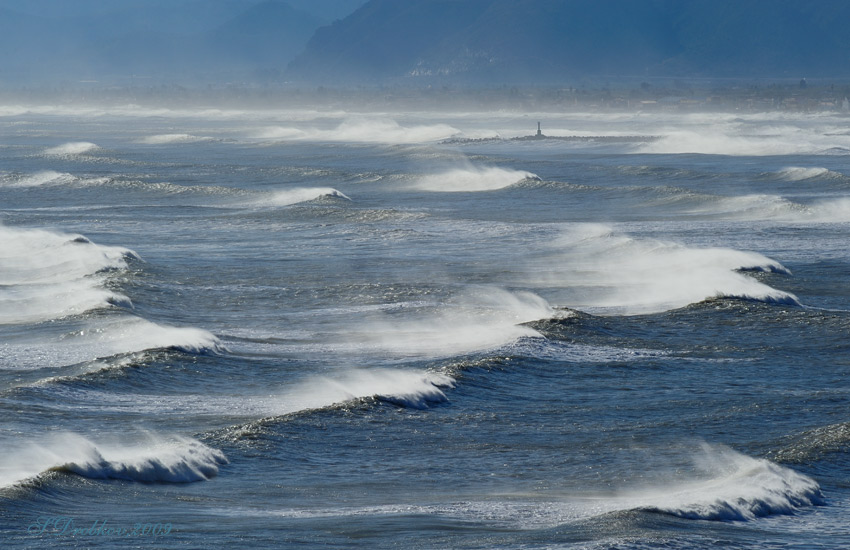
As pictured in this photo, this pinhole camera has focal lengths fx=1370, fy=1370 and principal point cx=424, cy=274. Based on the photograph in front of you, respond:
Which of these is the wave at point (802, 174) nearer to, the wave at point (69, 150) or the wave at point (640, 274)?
the wave at point (640, 274)

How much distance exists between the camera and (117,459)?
1370cm

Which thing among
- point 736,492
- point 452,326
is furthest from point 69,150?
point 736,492

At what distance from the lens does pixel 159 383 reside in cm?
1750

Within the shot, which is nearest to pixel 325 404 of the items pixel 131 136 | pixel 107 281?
pixel 107 281

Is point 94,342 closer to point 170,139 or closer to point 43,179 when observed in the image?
point 43,179

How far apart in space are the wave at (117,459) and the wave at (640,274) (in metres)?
10.6

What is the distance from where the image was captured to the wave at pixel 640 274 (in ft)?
79.2

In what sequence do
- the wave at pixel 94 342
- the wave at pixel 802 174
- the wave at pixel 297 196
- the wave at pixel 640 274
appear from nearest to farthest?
the wave at pixel 94 342
the wave at pixel 640 274
the wave at pixel 297 196
the wave at pixel 802 174

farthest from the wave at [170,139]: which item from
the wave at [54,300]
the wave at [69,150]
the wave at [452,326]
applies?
the wave at [452,326]

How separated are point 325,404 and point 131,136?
302 feet

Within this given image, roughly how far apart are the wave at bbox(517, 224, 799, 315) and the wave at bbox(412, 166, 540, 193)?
18.7 metres

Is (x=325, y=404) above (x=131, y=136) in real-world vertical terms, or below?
below

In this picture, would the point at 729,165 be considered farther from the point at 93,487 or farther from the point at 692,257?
the point at 93,487

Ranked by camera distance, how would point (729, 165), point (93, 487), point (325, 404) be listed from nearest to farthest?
point (93, 487) < point (325, 404) < point (729, 165)
